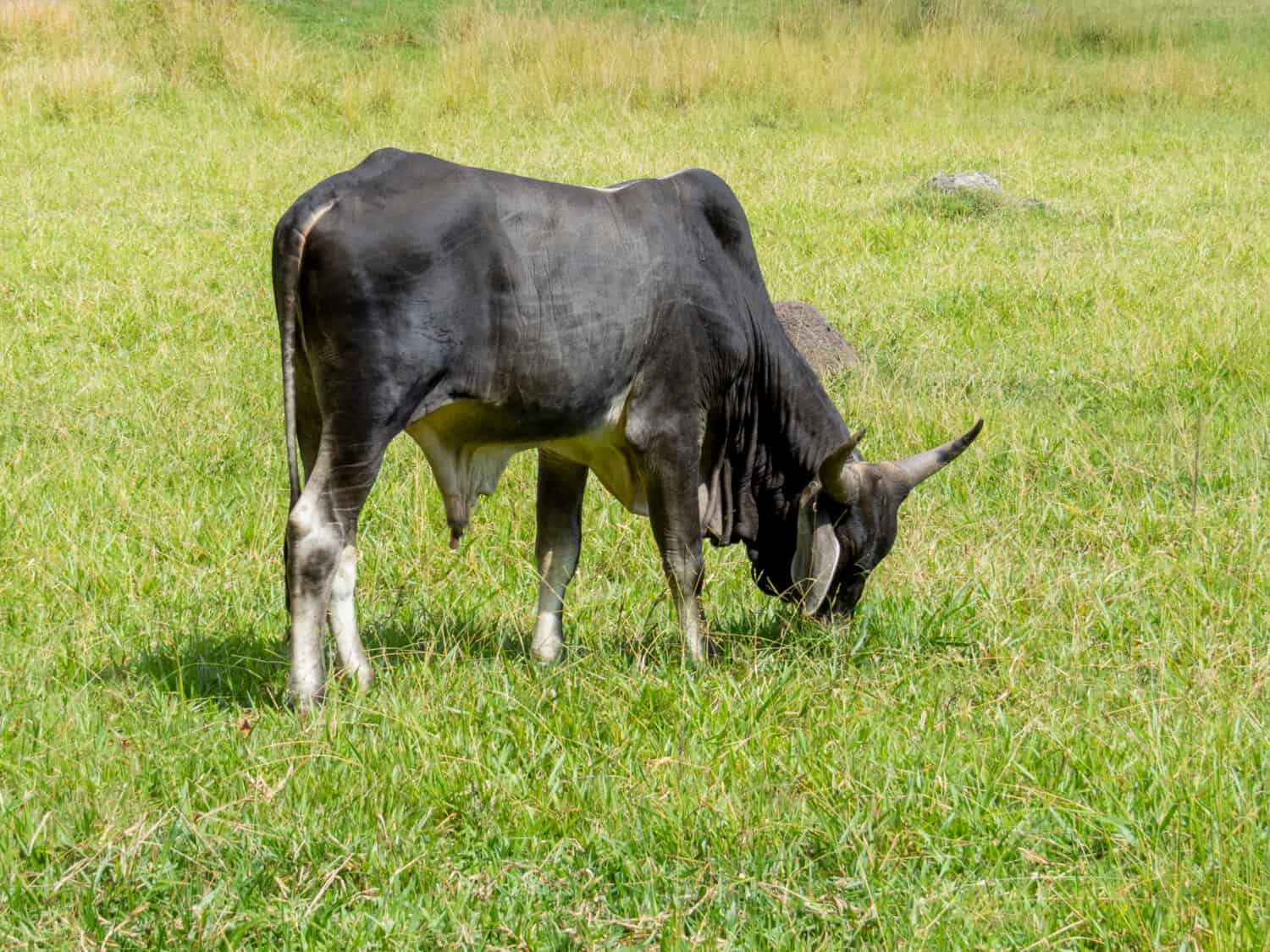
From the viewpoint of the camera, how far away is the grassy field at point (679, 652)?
9.50 feet

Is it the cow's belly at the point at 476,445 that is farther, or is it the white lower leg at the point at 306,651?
the cow's belly at the point at 476,445

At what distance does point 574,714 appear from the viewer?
366cm

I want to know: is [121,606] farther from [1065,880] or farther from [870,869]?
[1065,880]

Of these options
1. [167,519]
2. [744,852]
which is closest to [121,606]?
[167,519]

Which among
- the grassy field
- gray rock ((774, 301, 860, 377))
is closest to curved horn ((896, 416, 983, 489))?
the grassy field

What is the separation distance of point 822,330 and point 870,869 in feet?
14.1

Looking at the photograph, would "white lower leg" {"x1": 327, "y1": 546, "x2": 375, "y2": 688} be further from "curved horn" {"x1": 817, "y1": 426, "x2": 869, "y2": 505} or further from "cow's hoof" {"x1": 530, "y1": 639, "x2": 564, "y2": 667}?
"curved horn" {"x1": 817, "y1": 426, "x2": 869, "y2": 505}

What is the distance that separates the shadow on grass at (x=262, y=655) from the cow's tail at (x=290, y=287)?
1.89 ft

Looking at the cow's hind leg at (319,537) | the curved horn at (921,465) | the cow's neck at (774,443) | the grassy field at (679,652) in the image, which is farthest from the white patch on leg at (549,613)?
the curved horn at (921,465)

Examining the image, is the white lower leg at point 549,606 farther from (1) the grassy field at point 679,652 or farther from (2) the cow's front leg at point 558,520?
(1) the grassy field at point 679,652

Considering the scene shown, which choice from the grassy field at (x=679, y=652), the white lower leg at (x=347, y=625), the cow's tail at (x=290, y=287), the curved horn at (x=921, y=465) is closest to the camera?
the grassy field at (x=679, y=652)

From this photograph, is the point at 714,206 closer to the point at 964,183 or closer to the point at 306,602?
the point at 306,602

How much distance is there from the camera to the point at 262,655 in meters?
4.09

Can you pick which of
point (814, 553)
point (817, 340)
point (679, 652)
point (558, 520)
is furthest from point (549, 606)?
point (817, 340)
